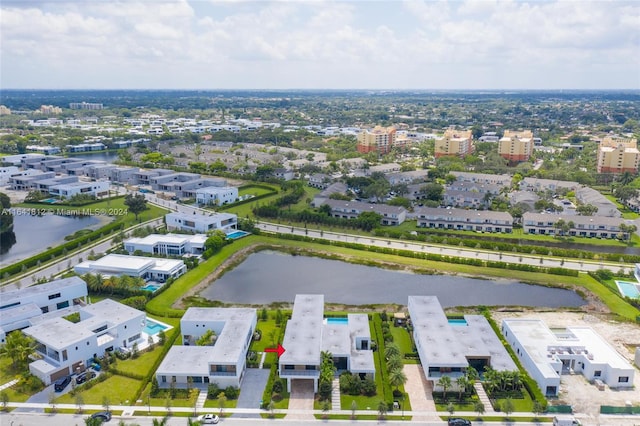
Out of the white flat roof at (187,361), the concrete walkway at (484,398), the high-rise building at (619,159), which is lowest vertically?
the concrete walkway at (484,398)

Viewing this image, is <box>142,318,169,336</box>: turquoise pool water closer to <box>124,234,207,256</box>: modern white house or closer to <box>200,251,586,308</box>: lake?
<box>200,251,586,308</box>: lake

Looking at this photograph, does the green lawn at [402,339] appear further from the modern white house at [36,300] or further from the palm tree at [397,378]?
the modern white house at [36,300]

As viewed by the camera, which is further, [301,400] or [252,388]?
[252,388]

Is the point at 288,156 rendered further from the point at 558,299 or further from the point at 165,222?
the point at 558,299

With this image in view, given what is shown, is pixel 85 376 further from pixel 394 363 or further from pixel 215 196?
pixel 215 196

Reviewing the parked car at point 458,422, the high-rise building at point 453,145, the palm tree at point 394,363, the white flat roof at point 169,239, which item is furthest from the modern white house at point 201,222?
the high-rise building at point 453,145

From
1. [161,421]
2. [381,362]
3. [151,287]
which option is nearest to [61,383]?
[161,421]
